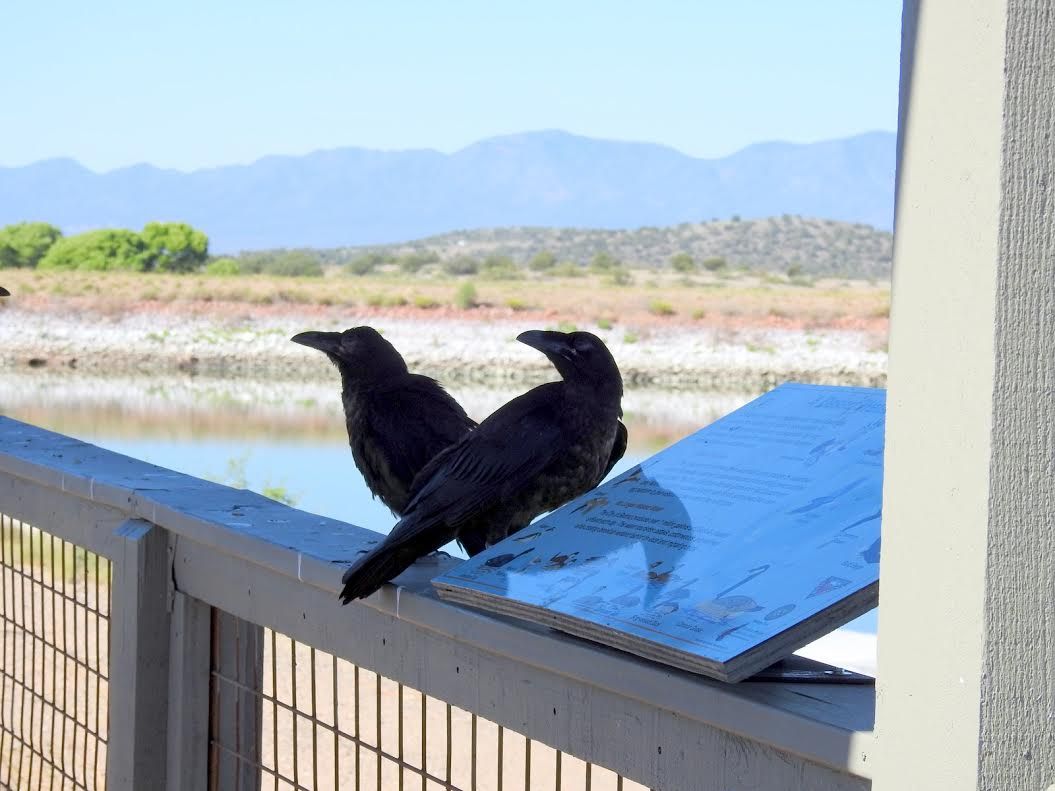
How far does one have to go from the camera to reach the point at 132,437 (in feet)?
72.9

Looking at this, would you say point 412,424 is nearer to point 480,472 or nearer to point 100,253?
point 480,472

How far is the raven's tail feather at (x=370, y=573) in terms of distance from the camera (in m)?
1.54

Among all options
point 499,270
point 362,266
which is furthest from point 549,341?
point 362,266

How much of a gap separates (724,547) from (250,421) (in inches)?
955

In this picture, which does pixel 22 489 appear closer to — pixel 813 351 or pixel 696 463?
pixel 696 463

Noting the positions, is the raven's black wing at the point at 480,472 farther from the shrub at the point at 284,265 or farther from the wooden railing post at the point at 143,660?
the shrub at the point at 284,265

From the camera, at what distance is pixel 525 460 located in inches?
75.4

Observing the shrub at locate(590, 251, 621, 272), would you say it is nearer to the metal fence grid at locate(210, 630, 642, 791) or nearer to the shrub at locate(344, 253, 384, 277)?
the shrub at locate(344, 253, 384, 277)

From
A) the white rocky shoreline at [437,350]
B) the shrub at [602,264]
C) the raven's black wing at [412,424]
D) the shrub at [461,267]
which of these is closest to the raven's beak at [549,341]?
the raven's black wing at [412,424]

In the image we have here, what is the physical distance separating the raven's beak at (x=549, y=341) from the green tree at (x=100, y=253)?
55124mm

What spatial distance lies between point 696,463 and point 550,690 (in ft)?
0.99

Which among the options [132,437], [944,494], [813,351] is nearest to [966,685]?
[944,494]

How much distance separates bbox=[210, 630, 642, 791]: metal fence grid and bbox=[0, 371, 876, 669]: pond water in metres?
8.75

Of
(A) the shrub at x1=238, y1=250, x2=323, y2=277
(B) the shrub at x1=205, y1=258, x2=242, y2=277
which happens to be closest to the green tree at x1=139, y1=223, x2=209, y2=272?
(B) the shrub at x1=205, y1=258, x2=242, y2=277
